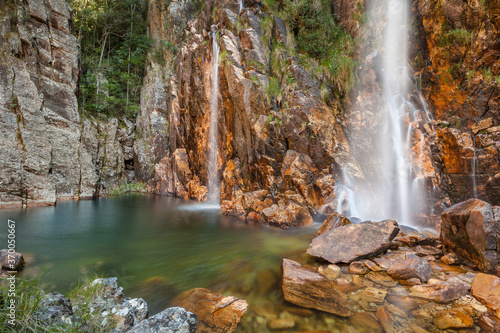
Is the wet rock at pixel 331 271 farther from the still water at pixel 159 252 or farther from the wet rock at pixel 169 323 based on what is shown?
the wet rock at pixel 169 323

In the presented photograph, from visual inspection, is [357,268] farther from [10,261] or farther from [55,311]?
[10,261]

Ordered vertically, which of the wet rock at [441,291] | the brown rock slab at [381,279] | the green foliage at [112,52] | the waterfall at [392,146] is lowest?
the brown rock slab at [381,279]

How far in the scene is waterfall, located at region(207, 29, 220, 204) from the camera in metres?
16.3

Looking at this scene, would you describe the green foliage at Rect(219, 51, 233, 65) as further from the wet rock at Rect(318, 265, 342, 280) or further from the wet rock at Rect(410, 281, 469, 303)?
the wet rock at Rect(410, 281, 469, 303)

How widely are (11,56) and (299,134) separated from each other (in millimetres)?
19319

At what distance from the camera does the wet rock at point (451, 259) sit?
5.05 m

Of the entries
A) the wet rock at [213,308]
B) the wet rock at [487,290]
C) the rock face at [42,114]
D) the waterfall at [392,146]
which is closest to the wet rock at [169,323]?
the wet rock at [213,308]

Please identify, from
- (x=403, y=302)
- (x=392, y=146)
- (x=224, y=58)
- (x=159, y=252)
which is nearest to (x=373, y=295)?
(x=403, y=302)

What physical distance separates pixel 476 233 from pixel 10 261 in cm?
1043

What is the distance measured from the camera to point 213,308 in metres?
3.60

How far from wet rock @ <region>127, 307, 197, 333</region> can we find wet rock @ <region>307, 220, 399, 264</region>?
3837 millimetres

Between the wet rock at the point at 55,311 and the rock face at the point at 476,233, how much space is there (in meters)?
7.38

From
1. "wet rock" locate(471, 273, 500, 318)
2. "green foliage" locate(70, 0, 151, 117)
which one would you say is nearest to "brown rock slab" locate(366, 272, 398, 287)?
"wet rock" locate(471, 273, 500, 318)

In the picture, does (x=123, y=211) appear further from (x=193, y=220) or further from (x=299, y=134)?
(x=299, y=134)
